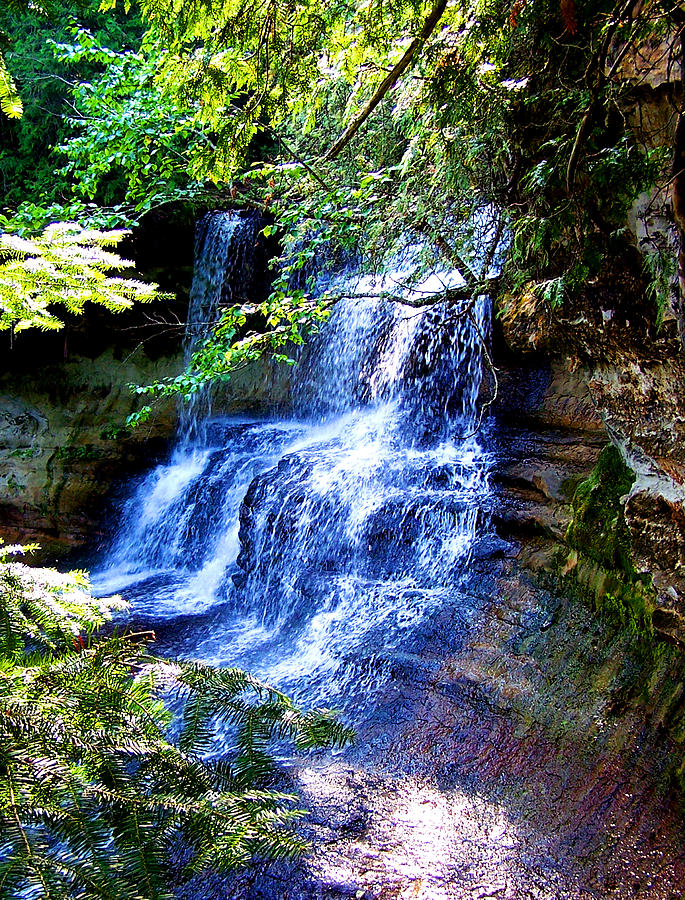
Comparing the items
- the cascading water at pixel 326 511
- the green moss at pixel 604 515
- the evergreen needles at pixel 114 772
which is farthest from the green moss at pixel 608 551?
the evergreen needles at pixel 114 772

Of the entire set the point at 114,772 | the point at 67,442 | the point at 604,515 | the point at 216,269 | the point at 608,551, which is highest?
the point at 216,269

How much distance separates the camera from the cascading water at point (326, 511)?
5836 mm

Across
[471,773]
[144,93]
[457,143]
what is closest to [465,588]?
[471,773]

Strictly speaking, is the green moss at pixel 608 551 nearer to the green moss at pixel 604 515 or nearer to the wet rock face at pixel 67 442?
the green moss at pixel 604 515

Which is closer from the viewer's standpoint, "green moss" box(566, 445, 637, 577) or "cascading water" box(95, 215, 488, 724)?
"green moss" box(566, 445, 637, 577)

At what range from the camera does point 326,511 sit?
682 cm

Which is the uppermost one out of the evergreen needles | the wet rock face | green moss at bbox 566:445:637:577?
green moss at bbox 566:445:637:577

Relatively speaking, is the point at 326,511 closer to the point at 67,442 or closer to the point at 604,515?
the point at 604,515

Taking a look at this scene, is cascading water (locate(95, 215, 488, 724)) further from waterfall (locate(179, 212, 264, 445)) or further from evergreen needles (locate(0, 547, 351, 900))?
evergreen needles (locate(0, 547, 351, 900))

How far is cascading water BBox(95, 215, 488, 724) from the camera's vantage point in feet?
19.1

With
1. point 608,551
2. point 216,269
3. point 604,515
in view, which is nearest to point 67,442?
point 216,269

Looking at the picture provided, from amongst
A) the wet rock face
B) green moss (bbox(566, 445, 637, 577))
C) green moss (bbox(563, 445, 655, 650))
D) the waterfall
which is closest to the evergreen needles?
green moss (bbox(563, 445, 655, 650))

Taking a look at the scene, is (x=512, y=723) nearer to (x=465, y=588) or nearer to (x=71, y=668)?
(x=465, y=588)

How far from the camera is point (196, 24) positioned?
2555mm
